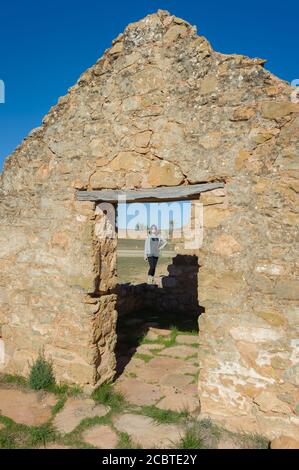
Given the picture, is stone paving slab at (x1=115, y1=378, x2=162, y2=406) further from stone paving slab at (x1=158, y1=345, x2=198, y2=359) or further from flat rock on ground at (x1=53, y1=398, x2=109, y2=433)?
stone paving slab at (x1=158, y1=345, x2=198, y2=359)

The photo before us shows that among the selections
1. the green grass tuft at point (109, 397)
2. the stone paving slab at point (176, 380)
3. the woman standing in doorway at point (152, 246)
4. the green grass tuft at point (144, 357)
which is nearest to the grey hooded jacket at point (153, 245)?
the woman standing in doorway at point (152, 246)

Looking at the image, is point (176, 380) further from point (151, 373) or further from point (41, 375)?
point (41, 375)

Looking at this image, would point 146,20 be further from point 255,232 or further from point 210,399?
point 210,399

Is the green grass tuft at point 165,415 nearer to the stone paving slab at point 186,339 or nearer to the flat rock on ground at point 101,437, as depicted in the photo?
the flat rock on ground at point 101,437

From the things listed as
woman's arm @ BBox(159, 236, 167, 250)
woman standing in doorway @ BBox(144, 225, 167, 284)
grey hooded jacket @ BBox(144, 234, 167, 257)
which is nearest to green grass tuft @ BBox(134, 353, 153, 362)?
woman standing in doorway @ BBox(144, 225, 167, 284)

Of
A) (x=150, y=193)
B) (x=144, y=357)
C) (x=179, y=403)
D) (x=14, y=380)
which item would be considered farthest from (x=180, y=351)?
(x=150, y=193)

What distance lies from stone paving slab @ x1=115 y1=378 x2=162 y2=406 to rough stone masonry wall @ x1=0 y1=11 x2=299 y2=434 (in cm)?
49

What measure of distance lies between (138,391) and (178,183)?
254 cm

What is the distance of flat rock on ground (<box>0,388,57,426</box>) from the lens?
143 inches

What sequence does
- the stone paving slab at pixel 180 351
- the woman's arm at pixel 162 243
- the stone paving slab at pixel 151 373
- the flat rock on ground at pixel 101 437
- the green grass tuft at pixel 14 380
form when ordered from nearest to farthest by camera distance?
the flat rock on ground at pixel 101 437 → the green grass tuft at pixel 14 380 → the stone paving slab at pixel 151 373 → the stone paving slab at pixel 180 351 → the woman's arm at pixel 162 243

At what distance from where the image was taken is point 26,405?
3924 mm

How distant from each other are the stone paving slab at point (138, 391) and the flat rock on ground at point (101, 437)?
0.62 meters

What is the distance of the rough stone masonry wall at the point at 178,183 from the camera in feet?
10.6

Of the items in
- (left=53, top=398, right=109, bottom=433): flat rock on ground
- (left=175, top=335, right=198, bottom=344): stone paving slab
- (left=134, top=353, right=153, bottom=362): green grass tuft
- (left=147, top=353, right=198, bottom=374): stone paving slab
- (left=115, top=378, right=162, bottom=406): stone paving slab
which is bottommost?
(left=147, top=353, right=198, bottom=374): stone paving slab
